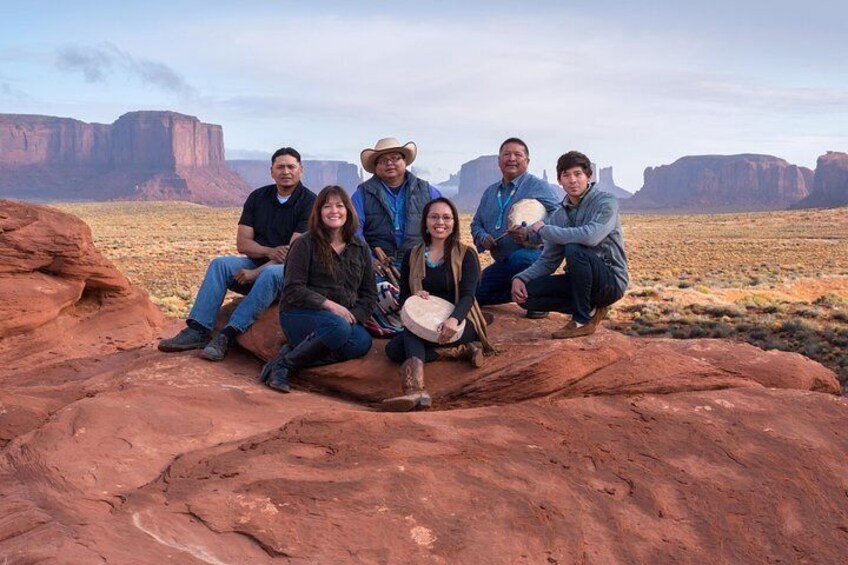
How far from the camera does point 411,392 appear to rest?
564 cm

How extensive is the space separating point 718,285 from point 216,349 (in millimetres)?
18515

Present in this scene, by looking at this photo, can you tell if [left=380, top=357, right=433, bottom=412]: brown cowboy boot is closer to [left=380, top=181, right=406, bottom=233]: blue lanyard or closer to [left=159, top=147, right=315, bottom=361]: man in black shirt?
[left=159, top=147, right=315, bottom=361]: man in black shirt

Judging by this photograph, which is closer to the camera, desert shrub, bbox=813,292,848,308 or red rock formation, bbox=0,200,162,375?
red rock formation, bbox=0,200,162,375

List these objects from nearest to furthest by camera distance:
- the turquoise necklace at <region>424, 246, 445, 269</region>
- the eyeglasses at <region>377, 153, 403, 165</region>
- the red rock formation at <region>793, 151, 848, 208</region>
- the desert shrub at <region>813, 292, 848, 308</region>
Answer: the turquoise necklace at <region>424, 246, 445, 269</region>, the eyeglasses at <region>377, 153, 403, 165</region>, the desert shrub at <region>813, 292, 848, 308</region>, the red rock formation at <region>793, 151, 848, 208</region>

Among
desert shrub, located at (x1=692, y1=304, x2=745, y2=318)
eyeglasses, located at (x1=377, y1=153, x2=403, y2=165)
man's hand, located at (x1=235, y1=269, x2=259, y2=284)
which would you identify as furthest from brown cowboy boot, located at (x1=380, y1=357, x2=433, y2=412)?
desert shrub, located at (x1=692, y1=304, x2=745, y2=318)

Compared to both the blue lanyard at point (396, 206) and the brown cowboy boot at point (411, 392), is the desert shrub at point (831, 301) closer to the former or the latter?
the blue lanyard at point (396, 206)

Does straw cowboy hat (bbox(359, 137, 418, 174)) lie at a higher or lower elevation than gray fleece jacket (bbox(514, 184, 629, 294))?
higher

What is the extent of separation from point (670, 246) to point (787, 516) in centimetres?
3847

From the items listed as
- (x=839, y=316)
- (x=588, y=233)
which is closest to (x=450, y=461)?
(x=588, y=233)

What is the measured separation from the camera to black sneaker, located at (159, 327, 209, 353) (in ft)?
22.6

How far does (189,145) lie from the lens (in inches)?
6580

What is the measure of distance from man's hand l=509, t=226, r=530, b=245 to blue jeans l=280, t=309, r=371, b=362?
2.06 m

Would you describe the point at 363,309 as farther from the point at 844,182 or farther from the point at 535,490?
the point at 844,182

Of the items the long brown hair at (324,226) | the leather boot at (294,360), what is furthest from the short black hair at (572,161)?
the leather boot at (294,360)
